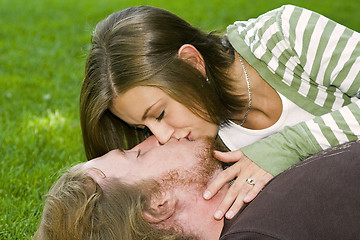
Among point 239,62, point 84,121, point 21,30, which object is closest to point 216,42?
point 239,62

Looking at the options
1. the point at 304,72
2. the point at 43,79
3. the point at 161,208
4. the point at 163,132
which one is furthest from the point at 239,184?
the point at 43,79

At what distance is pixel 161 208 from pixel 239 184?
0.39 m

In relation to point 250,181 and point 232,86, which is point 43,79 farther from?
point 250,181

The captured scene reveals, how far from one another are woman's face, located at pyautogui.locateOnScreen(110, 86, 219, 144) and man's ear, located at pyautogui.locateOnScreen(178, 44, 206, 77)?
0.27m

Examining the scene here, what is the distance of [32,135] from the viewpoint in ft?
14.3

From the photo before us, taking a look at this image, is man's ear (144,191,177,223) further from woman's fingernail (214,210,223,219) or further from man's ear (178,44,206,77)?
man's ear (178,44,206,77)

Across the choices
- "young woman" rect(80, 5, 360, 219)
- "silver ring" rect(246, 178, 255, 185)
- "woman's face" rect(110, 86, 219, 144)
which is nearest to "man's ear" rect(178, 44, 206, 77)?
"young woman" rect(80, 5, 360, 219)

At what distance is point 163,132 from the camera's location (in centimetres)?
305

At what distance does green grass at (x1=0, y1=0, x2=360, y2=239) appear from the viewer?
3619 millimetres

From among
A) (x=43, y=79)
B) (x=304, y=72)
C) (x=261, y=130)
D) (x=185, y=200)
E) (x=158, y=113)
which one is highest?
(x=304, y=72)

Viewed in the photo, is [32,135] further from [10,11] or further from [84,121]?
[10,11]

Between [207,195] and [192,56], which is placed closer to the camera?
[207,195]

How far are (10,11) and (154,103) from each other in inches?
238

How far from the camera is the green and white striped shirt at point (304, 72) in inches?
112
